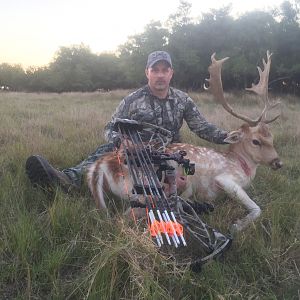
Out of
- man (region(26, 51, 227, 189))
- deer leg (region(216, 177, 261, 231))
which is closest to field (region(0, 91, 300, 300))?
deer leg (region(216, 177, 261, 231))

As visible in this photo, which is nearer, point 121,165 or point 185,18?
point 121,165

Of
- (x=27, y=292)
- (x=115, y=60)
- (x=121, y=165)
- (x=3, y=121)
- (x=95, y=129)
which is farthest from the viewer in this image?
(x=115, y=60)

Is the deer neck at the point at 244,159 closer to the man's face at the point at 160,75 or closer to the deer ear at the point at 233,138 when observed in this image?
the deer ear at the point at 233,138

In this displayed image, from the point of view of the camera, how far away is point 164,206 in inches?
95.7

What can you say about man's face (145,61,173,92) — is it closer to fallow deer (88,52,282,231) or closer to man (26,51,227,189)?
man (26,51,227,189)

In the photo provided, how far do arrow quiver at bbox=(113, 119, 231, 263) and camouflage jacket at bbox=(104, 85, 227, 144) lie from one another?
45.0 inches

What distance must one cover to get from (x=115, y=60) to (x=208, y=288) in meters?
40.8

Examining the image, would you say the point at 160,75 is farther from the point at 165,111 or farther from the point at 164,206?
the point at 164,206

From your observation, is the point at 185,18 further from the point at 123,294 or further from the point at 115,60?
the point at 123,294

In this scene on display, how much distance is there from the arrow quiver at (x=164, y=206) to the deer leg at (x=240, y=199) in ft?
1.60

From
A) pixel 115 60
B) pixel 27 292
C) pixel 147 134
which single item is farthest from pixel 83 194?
pixel 115 60

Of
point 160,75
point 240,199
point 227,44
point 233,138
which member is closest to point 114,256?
point 240,199

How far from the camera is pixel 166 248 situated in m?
2.58

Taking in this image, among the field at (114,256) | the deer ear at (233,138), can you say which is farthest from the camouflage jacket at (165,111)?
the field at (114,256)
